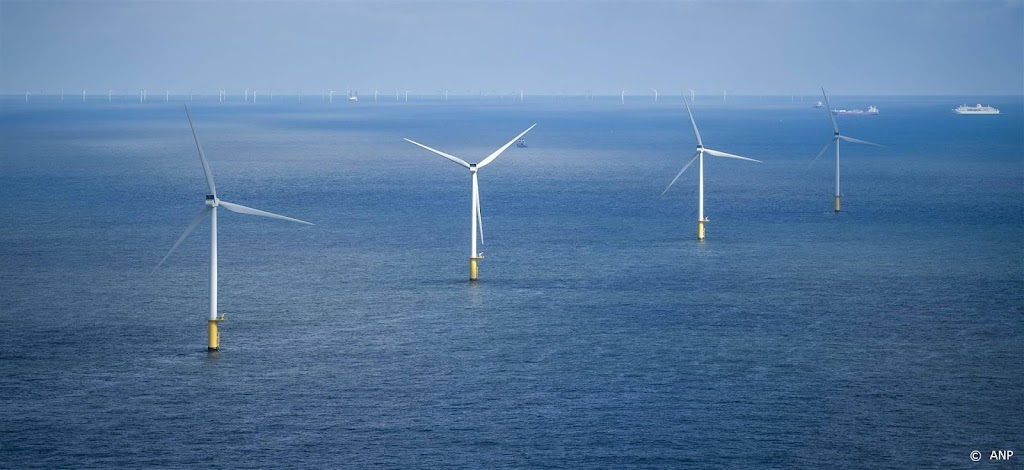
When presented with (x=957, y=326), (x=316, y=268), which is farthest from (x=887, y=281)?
(x=316, y=268)

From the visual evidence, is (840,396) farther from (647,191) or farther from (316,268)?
(647,191)

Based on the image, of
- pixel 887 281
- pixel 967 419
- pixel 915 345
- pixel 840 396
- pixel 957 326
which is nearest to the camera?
pixel 967 419

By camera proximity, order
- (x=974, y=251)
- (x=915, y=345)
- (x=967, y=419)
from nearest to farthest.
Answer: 1. (x=967, y=419)
2. (x=915, y=345)
3. (x=974, y=251)

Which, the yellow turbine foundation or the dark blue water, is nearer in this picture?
the dark blue water

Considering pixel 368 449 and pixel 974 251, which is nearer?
pixel 368 449

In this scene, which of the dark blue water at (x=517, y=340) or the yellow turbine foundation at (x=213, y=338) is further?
the yellow turbine foundation at (x=213, y=338)

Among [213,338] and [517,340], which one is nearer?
[213,338]

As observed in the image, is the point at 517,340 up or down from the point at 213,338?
down

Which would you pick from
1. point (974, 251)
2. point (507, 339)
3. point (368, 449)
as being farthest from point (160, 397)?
point (974, 251)
